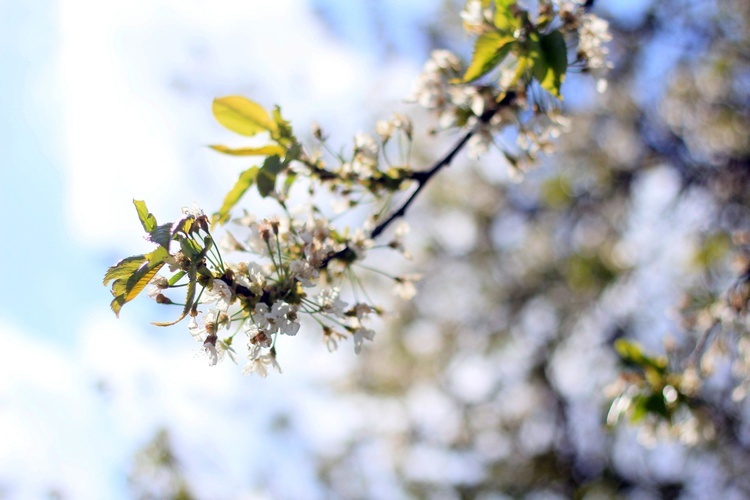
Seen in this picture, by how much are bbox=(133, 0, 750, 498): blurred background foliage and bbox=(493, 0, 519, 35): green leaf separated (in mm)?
3109

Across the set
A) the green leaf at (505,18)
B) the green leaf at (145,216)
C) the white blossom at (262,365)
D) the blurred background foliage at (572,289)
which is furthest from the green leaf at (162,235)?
the blurred background foliage at (572,289)

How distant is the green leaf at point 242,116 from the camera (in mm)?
1513

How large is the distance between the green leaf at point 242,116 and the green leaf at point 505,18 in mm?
537

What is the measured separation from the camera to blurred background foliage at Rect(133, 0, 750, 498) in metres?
5.30

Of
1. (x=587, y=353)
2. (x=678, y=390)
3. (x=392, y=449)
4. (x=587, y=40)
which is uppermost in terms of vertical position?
(x=587, y=40)

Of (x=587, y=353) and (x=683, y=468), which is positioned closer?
(x=683, y=468)

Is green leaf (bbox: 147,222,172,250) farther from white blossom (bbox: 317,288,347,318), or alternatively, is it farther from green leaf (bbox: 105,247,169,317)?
white blossom (bbox: 317,288,347,318)

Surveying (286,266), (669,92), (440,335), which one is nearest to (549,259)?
(440,335)

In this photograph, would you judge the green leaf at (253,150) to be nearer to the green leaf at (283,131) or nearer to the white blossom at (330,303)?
the green leaf at (283,131)

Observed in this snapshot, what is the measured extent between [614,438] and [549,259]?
186 centimetres

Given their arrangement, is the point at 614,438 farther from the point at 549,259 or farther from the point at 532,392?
the point at 549,259

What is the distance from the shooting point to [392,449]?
7711mm

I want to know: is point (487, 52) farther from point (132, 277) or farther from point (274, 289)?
point (132, 277)

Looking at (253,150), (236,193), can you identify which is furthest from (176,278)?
(253,150)
